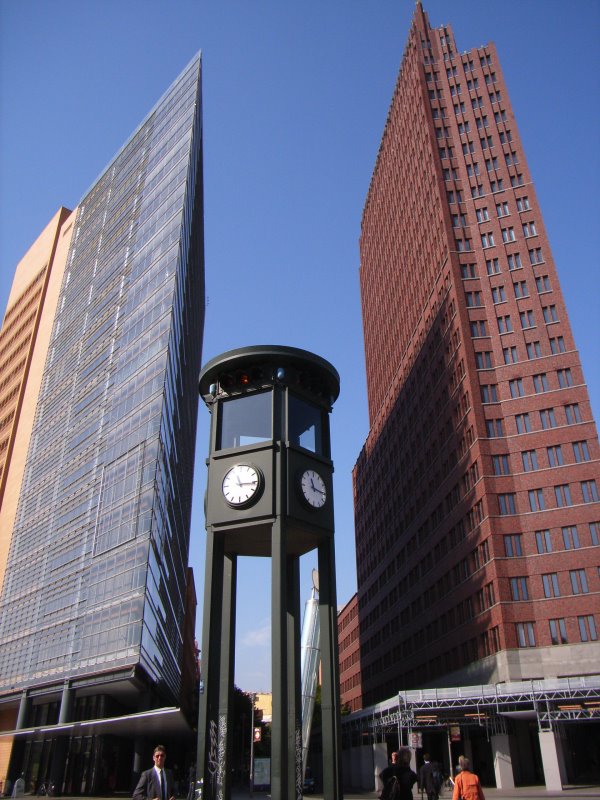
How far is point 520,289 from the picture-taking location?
7031 cm

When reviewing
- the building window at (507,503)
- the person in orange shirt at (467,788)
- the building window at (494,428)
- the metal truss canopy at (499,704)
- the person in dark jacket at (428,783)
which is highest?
the building window at (494,428)

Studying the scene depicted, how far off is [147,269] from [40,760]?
43.7m

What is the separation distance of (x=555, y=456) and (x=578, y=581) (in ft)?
37.1

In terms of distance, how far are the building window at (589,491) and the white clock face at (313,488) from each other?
41127mm

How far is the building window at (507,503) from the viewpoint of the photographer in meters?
59.8

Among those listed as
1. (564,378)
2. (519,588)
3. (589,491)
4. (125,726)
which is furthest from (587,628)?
(125,726)

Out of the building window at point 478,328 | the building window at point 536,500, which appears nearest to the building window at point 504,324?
the building window at point 478,328

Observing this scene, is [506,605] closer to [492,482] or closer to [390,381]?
[492,482]

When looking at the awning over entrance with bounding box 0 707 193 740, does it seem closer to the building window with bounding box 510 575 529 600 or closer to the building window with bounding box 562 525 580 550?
the building window with bounding box 510 575 529 600

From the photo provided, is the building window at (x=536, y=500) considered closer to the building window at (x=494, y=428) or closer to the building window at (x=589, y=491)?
the building window at (x=589, y=491)

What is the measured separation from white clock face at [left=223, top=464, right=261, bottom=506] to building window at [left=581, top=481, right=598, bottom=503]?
4381 centimetres

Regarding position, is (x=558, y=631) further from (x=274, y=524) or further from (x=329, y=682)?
(x=274, y=524)

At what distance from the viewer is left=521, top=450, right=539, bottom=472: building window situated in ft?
200

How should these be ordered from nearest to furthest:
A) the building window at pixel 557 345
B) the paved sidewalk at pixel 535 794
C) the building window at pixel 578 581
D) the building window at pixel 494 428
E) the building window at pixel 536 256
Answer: the paved sidewalk at pixel 535 794, the building window at pixel 578 581, the building window at pixel 494 428, the building window at pixel 557 345, the building window at pixel 536 256
